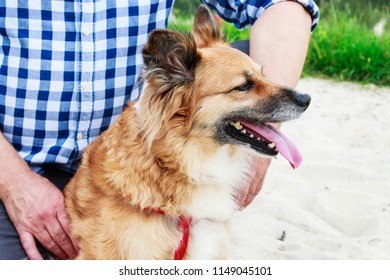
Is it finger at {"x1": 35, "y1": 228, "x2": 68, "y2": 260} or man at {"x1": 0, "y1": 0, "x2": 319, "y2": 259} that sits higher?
man at {"x1": 0, "y1": 0, "x2": 319, "y2": 259}

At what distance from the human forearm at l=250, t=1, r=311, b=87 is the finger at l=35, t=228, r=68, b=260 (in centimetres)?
127

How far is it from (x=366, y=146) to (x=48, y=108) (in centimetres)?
287

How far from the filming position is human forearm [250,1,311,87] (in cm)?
305

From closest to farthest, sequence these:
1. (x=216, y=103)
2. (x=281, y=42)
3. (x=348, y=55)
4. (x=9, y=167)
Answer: (x=216, y=103) < (x=9, y=167) < (x=281, y=42) < (x=348, y=55)

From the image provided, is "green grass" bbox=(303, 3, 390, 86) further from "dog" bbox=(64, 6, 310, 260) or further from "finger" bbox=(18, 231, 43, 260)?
"finger" bbox=(18, 231, 43, 260)

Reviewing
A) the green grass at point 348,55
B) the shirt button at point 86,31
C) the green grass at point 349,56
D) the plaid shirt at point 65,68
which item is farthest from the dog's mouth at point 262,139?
the green grass at point 349,56

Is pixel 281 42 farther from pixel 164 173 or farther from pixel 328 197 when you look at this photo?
pixel 328 197

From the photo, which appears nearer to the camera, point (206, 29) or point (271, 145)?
point (271, 145)

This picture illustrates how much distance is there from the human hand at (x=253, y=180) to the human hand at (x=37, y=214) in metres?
0.78

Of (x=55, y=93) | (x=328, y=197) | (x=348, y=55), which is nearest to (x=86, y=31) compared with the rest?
(x=55, y=93)

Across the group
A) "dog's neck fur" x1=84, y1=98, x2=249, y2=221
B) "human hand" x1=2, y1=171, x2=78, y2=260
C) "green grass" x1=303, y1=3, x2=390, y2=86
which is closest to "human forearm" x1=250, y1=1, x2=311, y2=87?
"dog's neck fur" x1=84, y1=98, x2=249, y2=221

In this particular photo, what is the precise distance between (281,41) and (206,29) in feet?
1.42

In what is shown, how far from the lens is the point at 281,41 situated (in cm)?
310

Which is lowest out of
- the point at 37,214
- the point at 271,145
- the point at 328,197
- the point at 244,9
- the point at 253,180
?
the point at 328,197
